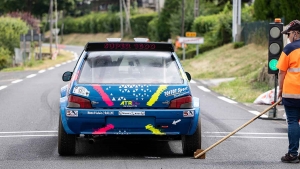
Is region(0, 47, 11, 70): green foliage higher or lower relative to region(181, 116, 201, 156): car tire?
lower

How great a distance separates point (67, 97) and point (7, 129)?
3.42 metres

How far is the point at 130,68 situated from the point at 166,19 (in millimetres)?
67648

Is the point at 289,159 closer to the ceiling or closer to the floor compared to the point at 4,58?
closer to the ceiling

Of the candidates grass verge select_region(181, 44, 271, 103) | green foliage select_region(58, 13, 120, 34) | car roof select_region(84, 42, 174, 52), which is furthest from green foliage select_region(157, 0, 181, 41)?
car roof select_region(84, 42, 174, 52)

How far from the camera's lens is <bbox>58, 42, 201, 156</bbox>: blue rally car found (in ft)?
29.4

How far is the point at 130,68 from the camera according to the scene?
31.0 feet

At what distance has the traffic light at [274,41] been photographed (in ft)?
45.9

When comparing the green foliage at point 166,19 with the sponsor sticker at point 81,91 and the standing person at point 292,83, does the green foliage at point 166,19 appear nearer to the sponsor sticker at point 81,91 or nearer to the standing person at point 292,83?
the standing person at point 292,83

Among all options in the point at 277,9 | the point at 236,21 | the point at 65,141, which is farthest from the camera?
the point at 236,21

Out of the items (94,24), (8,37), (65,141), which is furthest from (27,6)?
(65,141)

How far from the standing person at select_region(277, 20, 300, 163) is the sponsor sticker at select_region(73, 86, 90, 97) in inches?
86.4

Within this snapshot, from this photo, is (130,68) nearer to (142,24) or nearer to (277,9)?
(277,9)

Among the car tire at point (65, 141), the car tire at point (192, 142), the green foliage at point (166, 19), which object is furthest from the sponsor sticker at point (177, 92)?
the green foliage at point (166, 19)

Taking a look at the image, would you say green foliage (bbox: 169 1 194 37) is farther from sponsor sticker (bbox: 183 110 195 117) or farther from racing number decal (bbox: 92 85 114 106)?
racing number decal (bbox: 92 85 114 106)
